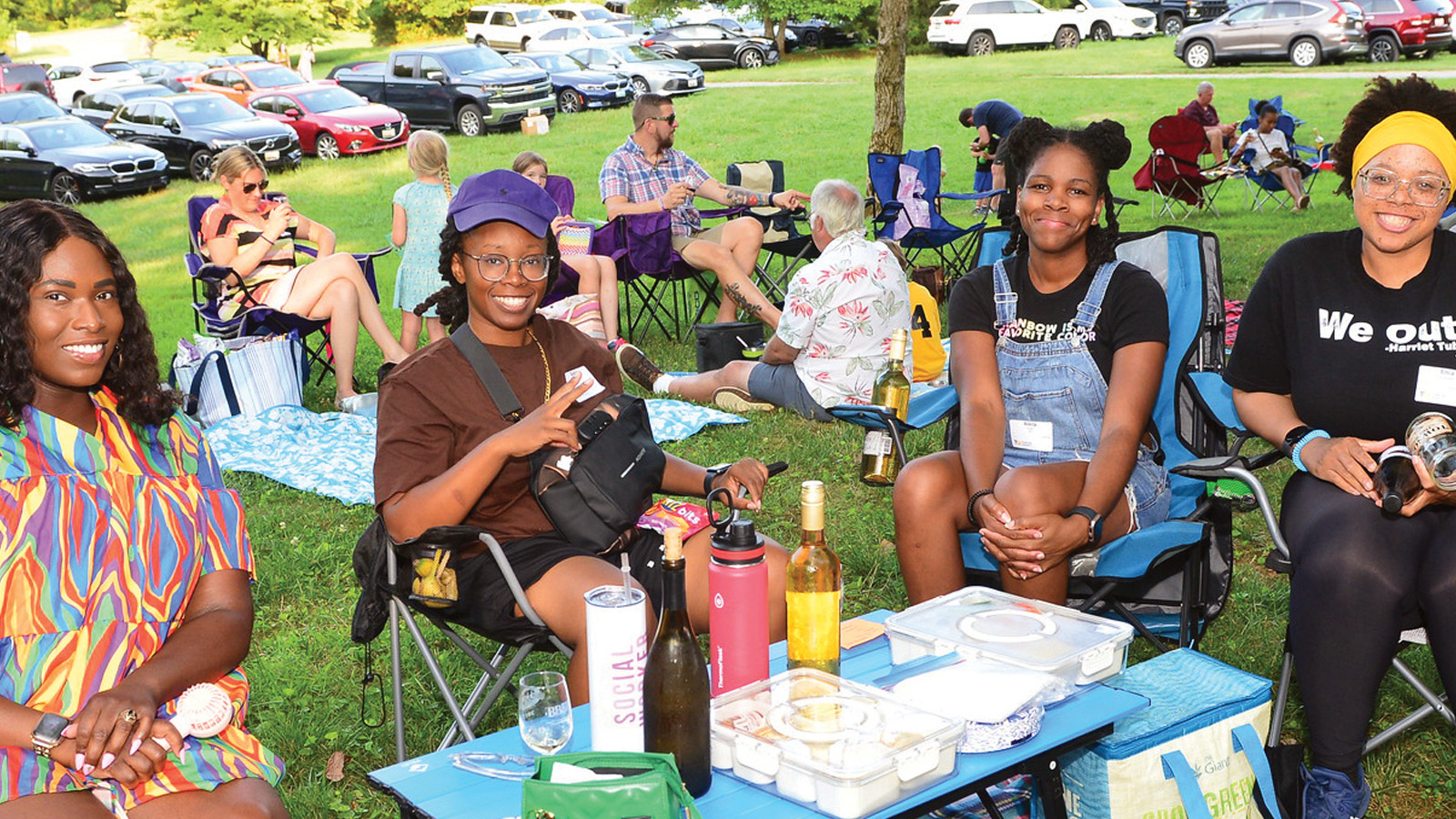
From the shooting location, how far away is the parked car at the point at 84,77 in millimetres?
24688

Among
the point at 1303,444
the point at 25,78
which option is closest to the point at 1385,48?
the point at 1303,444

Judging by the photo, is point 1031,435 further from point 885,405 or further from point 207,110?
point 207,110

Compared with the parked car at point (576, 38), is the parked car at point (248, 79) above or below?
below

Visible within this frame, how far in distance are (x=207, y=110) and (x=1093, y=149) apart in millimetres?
15983

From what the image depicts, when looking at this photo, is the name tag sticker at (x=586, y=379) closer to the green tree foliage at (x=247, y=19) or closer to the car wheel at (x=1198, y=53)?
the car wheel at (x=1198, y=53)

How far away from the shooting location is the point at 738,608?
7.06 ft

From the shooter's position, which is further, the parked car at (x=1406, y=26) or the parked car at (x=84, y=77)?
the parked car at (x=84, y=77)

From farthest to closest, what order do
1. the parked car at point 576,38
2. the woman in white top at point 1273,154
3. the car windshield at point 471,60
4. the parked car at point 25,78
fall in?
1. the parked car at point 576,38
2. the parked car at point 25,78
3. the car windshield at point 471,60
4. the woman in white top at point 1273,154

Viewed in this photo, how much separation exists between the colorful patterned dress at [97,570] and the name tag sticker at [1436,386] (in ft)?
8.06

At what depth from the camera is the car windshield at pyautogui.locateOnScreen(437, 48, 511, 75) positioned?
1988 cm

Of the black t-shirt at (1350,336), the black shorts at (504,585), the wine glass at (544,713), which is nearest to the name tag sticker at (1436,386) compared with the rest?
the black t-shirt at (1350,336)

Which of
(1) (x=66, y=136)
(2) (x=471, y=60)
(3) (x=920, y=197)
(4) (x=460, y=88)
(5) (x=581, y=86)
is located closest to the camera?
(3) (x=920, y=197)

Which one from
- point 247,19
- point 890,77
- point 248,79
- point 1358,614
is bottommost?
point 1358,614

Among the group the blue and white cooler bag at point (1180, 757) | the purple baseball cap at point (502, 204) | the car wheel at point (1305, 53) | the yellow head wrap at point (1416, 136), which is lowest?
the blue and white cooler bag at point (1180, 757)
